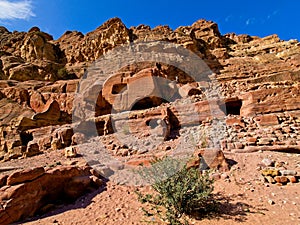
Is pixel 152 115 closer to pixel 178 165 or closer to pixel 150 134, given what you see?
pixel 150 134

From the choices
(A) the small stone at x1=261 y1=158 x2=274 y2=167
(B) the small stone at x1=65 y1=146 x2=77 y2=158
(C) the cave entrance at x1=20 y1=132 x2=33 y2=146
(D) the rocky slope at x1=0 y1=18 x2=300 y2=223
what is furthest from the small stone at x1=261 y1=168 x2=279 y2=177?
(C) the cave entrance at x1=20 y1=132 x2=33 y2=146

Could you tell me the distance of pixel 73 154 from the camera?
757 cm

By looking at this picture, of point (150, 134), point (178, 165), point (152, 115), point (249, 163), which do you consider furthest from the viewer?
point (152, 115)

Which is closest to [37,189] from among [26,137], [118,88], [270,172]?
[270,172]

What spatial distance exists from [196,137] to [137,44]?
2244cm

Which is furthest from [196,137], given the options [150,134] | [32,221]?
[32,221]

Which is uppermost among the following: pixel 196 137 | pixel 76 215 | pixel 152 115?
pixel 152 115

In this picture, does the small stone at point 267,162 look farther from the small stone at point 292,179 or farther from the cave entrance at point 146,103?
the cave entrance at point 146,103

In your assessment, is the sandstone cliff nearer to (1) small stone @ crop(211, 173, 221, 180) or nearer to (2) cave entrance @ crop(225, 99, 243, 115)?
(2) cave entrance @ crop(225, 99, 243, 115)

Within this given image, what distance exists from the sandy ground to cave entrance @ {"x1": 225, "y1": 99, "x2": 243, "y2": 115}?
5135mm

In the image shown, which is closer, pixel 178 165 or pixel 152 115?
pixel 178 165

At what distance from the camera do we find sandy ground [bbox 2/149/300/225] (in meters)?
2.93

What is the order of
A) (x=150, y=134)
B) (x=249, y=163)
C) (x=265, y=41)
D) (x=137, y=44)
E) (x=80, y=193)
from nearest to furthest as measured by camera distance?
(x=80, y=193), (x=249, y=163), (x=150, y=134), (x=137, y=44), (x=265, y=41)

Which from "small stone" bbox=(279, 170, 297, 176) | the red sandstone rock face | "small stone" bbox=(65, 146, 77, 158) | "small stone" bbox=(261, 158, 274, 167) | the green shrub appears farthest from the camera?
"small stone" bbox=(65, 146, 77, 158)
